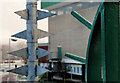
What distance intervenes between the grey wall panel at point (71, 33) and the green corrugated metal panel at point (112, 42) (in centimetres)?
415

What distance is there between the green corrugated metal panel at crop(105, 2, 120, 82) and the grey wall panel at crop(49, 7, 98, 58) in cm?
415

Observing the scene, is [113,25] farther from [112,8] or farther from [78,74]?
[78,74]

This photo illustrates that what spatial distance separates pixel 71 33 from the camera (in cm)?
544

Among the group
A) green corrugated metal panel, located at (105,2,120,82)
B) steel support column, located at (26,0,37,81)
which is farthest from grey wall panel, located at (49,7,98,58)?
green corrugated metal panel, located at (105,2,120,82)

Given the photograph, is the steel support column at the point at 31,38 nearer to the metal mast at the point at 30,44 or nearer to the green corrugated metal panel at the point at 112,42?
the metal mast at the point at 30,44

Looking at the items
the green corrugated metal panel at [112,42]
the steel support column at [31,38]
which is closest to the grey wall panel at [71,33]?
the steel support column at [31,38]

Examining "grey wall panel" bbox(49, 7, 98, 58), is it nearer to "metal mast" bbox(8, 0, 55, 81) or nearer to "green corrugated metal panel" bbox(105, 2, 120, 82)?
"metal mast" bbox(8, 0, 55, 81)

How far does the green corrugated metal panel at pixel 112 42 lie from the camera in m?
0.34

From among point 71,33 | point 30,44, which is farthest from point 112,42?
point 71,33

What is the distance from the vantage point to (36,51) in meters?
0.68

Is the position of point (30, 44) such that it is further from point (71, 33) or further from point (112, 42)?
point (71, 33)

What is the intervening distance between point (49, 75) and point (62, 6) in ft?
9.22

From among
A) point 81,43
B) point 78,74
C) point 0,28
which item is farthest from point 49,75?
point 0,28

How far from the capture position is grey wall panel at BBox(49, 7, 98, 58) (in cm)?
480
